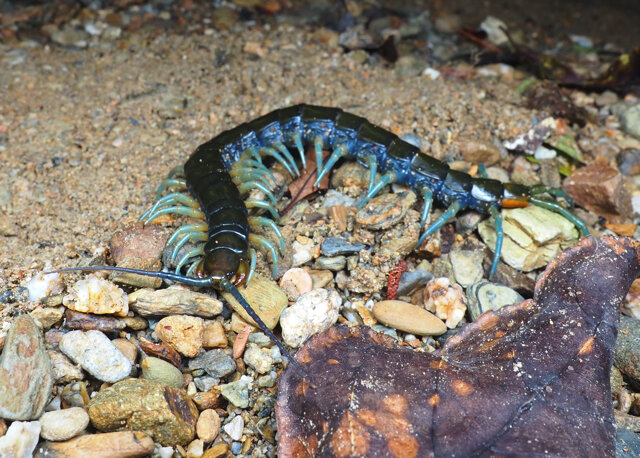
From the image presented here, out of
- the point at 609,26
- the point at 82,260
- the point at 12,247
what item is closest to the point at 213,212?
the point at 82,260

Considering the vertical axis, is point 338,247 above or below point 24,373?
below

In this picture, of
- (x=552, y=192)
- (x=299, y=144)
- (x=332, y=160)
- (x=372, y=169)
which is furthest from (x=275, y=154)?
(x=552, y=192)

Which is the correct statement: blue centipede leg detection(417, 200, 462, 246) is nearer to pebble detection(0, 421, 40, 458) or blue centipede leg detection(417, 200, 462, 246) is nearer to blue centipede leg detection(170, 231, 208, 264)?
blue centipede leg detection(170, 231, 208, 264)

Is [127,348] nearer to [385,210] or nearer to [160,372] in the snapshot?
[160,372]

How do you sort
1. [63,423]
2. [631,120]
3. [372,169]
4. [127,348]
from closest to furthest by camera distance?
[63,423] → [127,348] → [372,169] → [631,120]

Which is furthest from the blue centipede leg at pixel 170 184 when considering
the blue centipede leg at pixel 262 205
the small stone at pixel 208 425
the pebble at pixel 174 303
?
the small stone at pixel 208 425

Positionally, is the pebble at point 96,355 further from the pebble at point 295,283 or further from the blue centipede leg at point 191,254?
the pebble at point 295,283

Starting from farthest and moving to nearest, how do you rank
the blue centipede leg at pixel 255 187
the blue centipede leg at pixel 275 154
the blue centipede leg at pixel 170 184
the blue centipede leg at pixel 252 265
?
the blue centipede leg at pixel 275 154
the blue centipede leg at pixel 170 184
the blue centipede leg at pixel 255 187
the blue centipede leg at pixel 252 265
